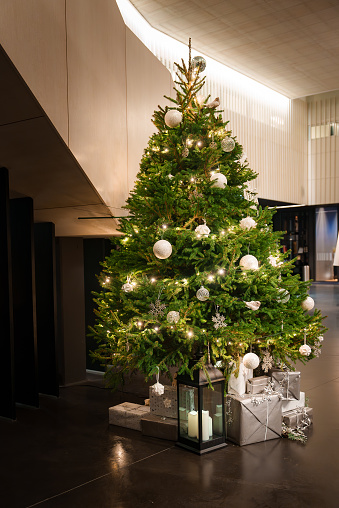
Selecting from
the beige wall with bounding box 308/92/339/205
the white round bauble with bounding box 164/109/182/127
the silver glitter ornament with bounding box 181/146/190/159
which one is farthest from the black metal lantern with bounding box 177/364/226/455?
A: the beige wall with bounding box 308/92/339/205

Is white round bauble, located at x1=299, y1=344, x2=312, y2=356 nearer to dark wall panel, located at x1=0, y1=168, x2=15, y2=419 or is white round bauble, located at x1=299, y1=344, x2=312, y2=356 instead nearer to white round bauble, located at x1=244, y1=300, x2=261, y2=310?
white round bauble, located at x1=244, y1=300, x2=261, y2=310

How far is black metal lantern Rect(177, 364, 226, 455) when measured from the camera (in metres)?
3.05

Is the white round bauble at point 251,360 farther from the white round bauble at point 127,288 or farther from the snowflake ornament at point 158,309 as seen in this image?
the white round bauble at point 127,288

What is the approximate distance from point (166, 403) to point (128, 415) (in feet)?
1.09

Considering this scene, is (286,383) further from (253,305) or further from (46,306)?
(46,306)

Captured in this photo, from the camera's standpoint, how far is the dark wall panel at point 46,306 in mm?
4449

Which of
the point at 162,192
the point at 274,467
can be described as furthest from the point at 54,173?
the point at 274,467

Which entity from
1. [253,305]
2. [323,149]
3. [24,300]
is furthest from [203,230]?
[323,149]

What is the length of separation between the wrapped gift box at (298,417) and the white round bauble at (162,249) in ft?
4.54

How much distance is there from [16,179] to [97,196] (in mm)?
593

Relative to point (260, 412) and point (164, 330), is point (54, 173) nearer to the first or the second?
point (164, 330)

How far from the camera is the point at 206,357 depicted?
10.5 ft

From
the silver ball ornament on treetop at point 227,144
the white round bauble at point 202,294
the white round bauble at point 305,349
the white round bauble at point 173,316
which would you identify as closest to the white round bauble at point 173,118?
the silver ball ornament on treetop at point 227,144

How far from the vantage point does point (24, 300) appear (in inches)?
162
